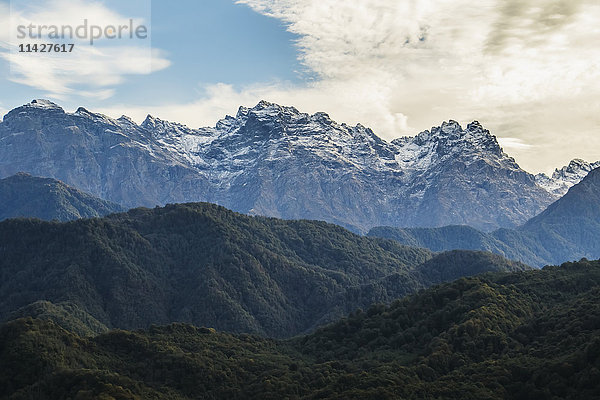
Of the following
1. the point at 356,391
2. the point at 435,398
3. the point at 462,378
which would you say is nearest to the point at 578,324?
the point at 462,378

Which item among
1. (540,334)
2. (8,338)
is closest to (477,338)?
(540,334)

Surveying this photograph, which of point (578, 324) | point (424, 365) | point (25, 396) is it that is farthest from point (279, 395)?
point (578, 324)

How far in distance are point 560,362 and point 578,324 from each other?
31730 millimetres

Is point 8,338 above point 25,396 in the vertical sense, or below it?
above

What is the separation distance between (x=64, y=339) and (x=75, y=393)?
40063 mm

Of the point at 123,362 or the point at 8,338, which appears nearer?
the point at 8,338

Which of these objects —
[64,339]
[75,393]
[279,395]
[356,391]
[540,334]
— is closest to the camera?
[75,393]

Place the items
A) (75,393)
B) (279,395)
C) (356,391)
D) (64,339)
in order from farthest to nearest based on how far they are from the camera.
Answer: (64,339)
(279,395)
(356,391)
(75,393)

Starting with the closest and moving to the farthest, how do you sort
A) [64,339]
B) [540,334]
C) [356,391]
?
[356,391] → [64,339] → [540,334]

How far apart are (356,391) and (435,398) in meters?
19.9

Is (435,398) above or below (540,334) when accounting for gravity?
below

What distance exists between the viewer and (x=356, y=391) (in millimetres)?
160750

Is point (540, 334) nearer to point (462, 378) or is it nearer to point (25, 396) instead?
point (462, 378)

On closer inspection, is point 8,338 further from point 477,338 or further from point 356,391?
point 477,338
